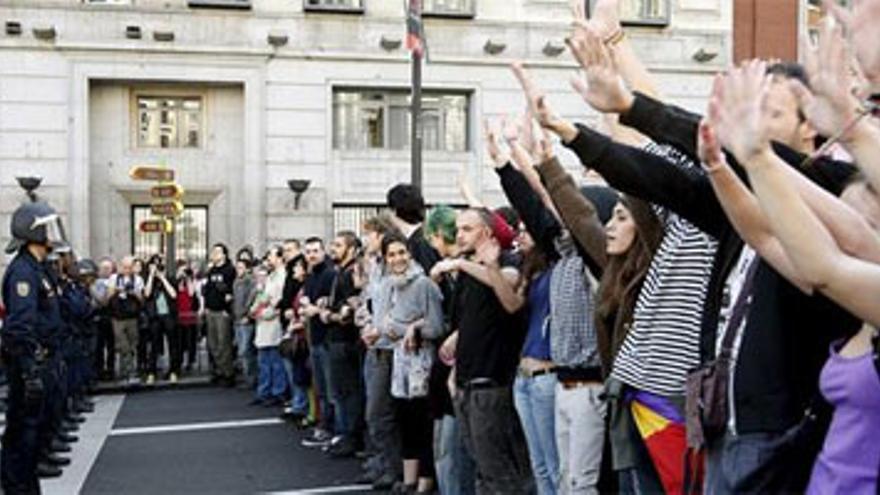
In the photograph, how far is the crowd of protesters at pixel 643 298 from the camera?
8.25 ft

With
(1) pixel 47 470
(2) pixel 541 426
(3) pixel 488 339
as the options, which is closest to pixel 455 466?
(3) pixel 488 339

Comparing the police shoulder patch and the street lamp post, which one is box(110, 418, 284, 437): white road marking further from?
the police shoulder patch

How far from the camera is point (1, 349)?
28.3 feet

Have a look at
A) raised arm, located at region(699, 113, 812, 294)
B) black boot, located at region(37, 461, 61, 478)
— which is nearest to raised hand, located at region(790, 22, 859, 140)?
raised arm, located at region(699, 113, 812, 294)

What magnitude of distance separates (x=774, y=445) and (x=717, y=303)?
0.68m

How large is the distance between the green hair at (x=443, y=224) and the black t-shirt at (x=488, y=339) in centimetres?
79

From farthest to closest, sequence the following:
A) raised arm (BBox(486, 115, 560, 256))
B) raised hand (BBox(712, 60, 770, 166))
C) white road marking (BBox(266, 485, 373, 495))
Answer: white road marking (BBox(266, 485, 373, 495)) < raised arm (BBox(486, 115, 560, 256)) < raised hand (BBox(712, 60, 770, 166))

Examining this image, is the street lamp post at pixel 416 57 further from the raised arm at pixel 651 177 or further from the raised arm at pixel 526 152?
the raised arm at pixel 651 177

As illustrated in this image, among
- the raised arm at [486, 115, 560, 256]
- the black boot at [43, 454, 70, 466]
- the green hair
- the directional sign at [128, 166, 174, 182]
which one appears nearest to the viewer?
the raised arm at [486, 115, 560, 256]

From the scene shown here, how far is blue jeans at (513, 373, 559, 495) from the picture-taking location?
5.68 meters

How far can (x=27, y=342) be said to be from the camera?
8.37m

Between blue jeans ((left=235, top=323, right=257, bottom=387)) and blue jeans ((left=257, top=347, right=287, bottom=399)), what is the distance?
47.3 inches

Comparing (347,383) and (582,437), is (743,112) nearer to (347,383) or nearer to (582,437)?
(582,437)

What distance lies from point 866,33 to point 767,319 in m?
0.84
